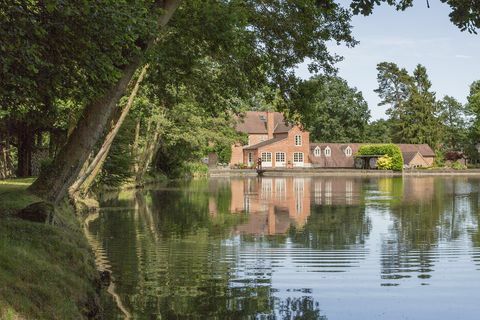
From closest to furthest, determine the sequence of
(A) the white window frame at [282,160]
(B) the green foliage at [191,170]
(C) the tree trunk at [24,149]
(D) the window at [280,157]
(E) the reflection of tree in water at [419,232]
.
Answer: (E) the reflection of tree in water at [419,232]
(C) the tree trunk at [24,149]
(B) the green foliage at [191,170]
(D) the window at [280,157]
(A) the white window frame at [282,160]

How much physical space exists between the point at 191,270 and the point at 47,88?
5.23m

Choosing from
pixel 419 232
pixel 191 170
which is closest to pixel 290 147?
pixel 191 170

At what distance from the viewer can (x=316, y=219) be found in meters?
26.3

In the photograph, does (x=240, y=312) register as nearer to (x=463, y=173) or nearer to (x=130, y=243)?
(x=130, y=243)

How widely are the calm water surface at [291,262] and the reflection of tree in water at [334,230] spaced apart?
4 cm

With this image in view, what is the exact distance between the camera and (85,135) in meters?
12.2

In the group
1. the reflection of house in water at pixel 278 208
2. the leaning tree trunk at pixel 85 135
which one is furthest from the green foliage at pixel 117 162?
the leaning tree trunk at pixel 85 135

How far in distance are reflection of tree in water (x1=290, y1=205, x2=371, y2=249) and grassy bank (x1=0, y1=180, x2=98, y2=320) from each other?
892 cm

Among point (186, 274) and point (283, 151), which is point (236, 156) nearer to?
point (283, 151)

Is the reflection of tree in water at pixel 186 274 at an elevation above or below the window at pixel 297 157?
below

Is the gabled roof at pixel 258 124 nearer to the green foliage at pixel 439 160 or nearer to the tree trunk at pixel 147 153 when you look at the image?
the green foliage at pixel 439 160

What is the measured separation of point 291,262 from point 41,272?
7.88m

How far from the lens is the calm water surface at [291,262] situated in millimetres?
11047

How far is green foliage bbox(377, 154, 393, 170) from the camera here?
86744 millimetres
